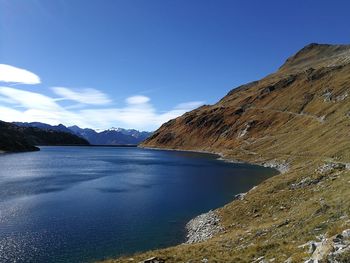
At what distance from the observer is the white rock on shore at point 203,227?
4850cm

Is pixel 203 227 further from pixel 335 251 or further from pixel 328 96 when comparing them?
pixel 328 96

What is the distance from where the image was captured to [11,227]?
180 ft

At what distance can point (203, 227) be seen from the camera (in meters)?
53.1

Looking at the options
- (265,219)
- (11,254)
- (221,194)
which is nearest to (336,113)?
(221,194)

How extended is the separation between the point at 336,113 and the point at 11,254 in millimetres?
149136

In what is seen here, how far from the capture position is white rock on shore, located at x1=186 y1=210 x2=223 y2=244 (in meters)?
48.5

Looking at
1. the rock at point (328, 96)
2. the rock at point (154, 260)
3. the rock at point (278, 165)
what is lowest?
the rock at point (154, 260)

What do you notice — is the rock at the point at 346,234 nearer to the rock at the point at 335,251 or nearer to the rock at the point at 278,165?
the rock at the point at 335,251

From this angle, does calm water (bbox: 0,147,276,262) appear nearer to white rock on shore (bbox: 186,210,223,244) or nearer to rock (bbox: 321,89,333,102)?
white rock on shore (bbox: 186,210,223,244)

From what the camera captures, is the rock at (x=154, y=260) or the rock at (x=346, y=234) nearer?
the rock at (x=346, y=234)

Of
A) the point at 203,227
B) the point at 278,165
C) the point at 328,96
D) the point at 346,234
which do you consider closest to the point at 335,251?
the point at 346,234

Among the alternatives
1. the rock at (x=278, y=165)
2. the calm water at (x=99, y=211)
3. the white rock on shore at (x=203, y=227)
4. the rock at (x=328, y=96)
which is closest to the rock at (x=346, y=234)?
the white rock on shore at (x=203, y=227)

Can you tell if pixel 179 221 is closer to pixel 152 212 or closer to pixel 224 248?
pixel 152 212

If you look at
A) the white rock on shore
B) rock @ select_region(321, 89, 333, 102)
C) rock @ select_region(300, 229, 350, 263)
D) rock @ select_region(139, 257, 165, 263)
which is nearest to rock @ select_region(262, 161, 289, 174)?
the white rock on shore
